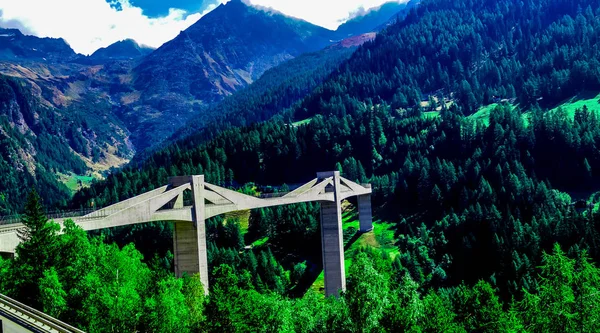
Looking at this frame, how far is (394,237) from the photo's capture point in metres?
110

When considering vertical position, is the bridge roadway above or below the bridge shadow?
above

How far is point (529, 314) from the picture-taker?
109ft

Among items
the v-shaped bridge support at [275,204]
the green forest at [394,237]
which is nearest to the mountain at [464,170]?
the green forest at [394,237]

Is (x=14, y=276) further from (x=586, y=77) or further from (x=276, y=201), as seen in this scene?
(x=586, y=77)

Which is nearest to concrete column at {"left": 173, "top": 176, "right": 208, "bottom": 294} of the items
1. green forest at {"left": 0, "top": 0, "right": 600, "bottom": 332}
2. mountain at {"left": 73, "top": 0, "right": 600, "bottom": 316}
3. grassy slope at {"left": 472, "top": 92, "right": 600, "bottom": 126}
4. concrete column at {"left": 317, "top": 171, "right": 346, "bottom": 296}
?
green forest at {"left": 0, "top": 0, "right": 600, "bottom": 332}

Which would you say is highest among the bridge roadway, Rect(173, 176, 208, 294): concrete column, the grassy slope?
the grassy slope

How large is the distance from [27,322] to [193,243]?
36035 mm

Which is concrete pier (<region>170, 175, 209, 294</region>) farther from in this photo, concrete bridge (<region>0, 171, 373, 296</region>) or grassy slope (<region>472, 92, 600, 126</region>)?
grassy slope (<region>472, 92, 600, 126</region>)

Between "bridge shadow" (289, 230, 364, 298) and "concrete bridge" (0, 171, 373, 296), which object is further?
"bridge shadow" (289, 230, 364, 298)

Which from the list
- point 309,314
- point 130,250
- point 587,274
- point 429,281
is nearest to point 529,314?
point 587,274

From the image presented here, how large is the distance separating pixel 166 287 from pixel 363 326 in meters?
13.8

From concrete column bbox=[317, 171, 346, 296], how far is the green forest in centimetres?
580

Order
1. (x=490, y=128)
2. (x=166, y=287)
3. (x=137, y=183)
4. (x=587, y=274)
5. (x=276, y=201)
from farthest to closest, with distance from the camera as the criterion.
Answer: (x=137, y=183)
(x=490, y=128)
(x=276, y=201)
(x=166, y=287)
(x=587, y=274)

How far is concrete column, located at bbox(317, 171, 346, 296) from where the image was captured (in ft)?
297
